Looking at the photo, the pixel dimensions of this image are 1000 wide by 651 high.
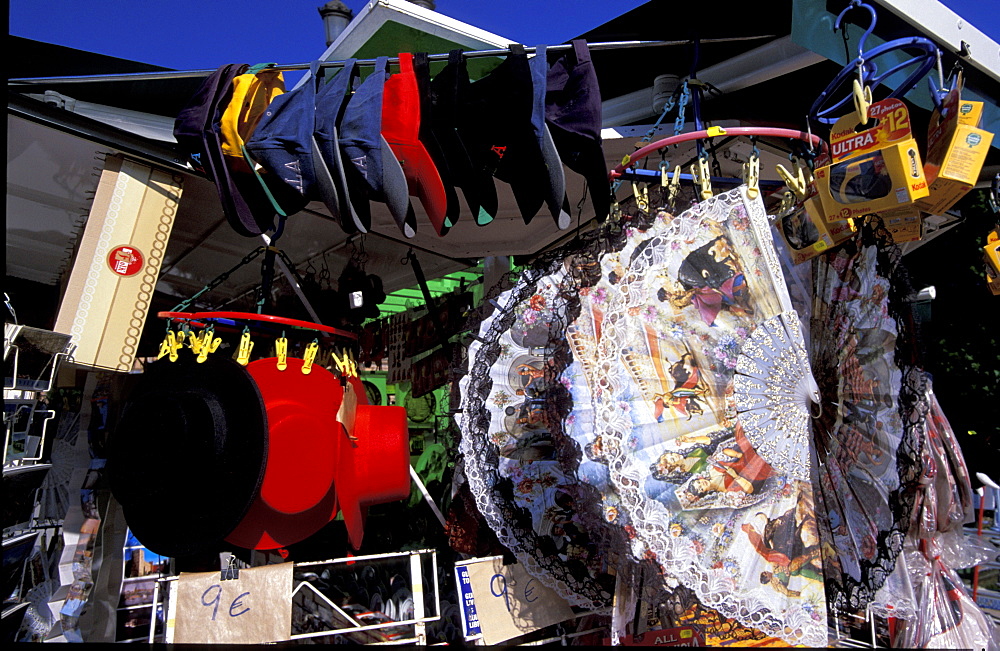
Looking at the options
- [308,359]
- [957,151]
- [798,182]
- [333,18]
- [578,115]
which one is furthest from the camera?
[333,18]

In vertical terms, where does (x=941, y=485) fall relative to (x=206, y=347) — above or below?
below

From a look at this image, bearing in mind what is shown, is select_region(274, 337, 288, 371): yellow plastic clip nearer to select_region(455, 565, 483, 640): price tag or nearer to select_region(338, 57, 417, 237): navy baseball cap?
select_region(338, 57, 417, 237): navy baseball cap

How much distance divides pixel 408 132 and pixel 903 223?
1.19 meters

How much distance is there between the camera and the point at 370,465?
2.21m

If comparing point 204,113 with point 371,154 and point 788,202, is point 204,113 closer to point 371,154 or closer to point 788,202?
point 371,154

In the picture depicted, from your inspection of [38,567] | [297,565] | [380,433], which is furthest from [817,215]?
[38,567]

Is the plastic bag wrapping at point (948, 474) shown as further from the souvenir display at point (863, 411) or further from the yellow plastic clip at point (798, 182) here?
the yellow plastic clip at point (798, 182)

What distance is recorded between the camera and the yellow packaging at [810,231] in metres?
1.39

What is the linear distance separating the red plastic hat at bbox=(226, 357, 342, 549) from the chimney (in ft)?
5.06

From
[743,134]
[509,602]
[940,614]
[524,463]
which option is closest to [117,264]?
[524,463]

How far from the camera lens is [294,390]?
2135mm

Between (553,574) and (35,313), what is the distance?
3026 mm

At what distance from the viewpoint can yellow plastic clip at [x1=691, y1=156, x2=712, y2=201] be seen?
5.23 feet

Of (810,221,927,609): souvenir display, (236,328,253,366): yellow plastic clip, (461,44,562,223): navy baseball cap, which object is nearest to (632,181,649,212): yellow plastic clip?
(461,44,562,223): navy baseball cap
